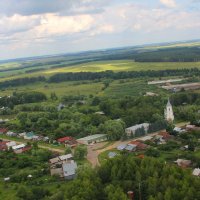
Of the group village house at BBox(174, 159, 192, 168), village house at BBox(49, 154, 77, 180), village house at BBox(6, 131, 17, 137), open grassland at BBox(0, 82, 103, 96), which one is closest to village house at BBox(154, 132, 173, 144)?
village house at BBox(174, 159, 192, 168)

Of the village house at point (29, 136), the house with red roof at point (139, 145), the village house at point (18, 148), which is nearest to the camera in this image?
the house with red roof at point (139, 145)

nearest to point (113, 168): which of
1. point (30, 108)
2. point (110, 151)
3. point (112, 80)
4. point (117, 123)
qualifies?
point (110, 151)

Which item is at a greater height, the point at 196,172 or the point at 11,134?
the point at 196,172

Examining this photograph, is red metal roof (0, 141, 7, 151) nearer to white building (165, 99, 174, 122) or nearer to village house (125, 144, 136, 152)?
village house (125, 144, 136, 152)

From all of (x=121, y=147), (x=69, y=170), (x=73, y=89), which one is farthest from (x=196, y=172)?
(x=73, y=89)

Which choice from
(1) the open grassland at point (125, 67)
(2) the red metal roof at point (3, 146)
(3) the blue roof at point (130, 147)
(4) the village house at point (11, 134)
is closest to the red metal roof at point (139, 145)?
(3) the blue roof at point (130, 147)

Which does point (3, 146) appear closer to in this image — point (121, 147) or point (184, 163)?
point (121, 147)

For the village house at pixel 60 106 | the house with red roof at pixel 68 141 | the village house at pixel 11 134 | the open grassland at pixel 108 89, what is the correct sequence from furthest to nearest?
the open grassland at pixel 108 89 → the village house at pixel 60 106 → the village house at pixel 11 134 → the house with red roof at pixel 68 141

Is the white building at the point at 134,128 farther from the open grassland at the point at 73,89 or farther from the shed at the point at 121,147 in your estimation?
the open grassland at the point at 73,89
